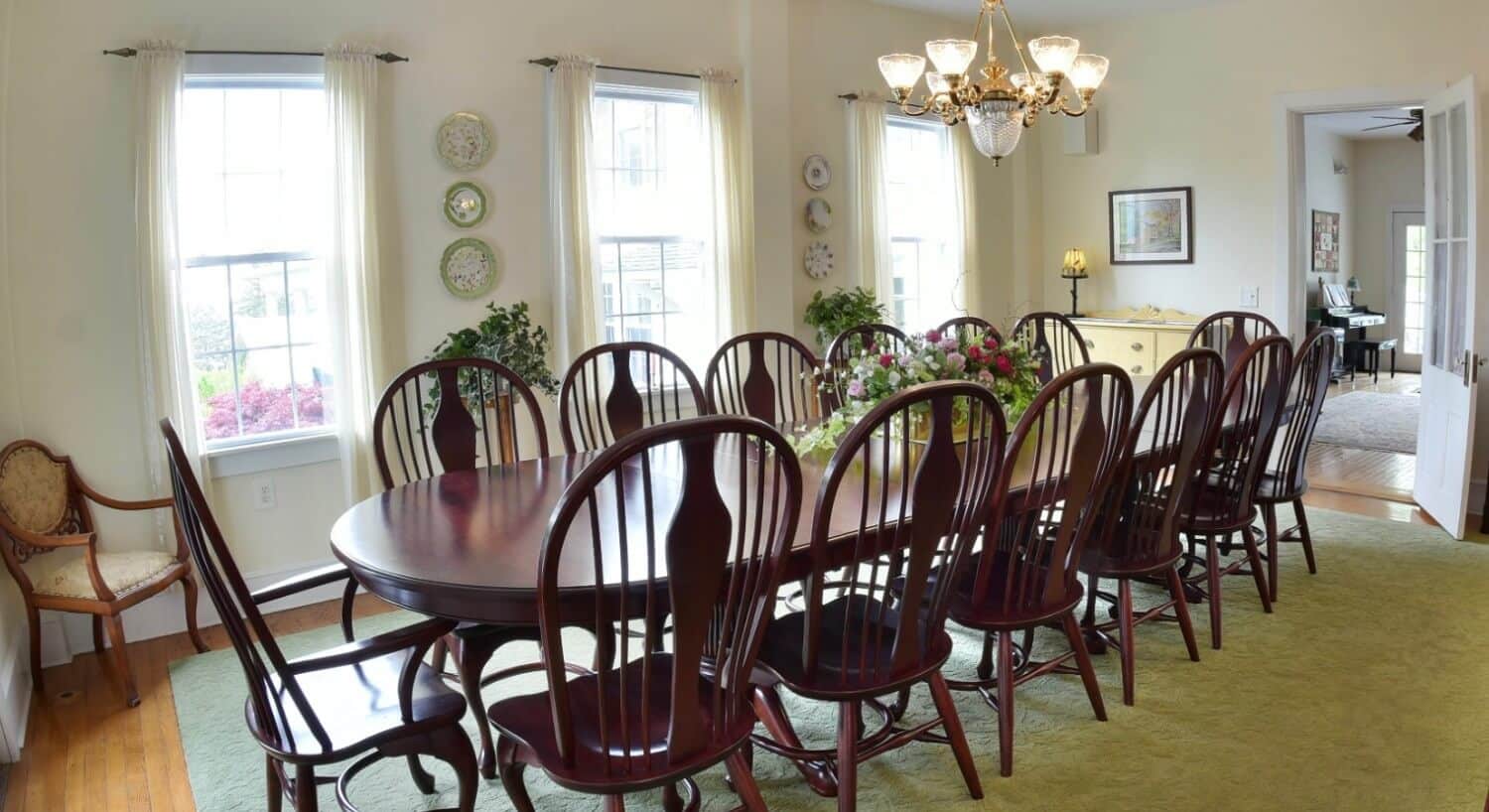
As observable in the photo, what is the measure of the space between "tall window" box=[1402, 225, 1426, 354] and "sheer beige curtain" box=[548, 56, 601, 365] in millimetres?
10635

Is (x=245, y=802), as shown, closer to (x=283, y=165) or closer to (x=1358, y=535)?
(x=283, y=165)

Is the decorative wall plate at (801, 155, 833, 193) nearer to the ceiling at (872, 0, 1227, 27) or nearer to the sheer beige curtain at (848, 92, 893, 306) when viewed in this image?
the sheer beige curtain at (848, 92, 893, 306)

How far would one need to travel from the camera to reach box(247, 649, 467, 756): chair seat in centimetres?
203

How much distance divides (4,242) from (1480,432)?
654cm

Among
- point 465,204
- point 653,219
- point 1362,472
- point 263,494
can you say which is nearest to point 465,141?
point 465,204

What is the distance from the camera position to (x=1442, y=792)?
2.57 m

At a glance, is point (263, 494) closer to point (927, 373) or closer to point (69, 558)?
point (69, 558)

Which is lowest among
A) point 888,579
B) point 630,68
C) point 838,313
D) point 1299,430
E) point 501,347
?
point 888,579

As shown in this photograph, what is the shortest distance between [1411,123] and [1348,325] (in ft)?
6.81

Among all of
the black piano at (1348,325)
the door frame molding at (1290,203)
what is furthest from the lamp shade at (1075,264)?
the black piano at (1348,325)

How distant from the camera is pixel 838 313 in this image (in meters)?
5.81

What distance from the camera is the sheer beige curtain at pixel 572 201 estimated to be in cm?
484

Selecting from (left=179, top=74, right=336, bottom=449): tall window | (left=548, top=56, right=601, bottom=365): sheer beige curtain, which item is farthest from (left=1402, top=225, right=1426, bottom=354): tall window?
(left=179, top=74, right=336, bottom=449): tall window

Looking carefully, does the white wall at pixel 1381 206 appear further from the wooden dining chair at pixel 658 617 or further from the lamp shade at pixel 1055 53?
the wooden dining chair at pixel 658 617
